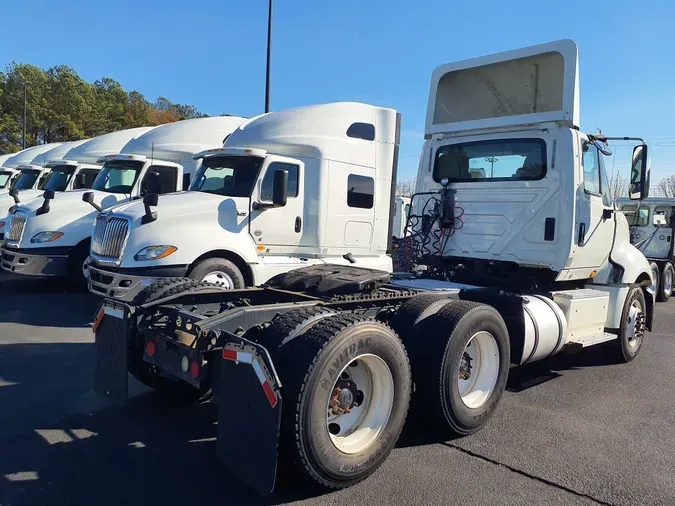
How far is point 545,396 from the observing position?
18.2 ft

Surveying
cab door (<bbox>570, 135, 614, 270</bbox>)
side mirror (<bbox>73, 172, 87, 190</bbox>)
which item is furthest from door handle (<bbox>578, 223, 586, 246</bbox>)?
side mirror (<bbox>73, 172, 87, 190</bbox>)

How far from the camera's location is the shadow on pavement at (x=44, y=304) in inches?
323

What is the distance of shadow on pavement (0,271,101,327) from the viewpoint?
26.9ft

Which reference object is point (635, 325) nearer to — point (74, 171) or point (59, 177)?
point (74, 171)

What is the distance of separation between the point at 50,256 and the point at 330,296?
7.39 m

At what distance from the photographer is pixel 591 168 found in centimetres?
654

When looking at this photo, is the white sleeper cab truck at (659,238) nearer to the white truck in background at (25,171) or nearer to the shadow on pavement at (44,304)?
the shadow on pavement at (44,304)

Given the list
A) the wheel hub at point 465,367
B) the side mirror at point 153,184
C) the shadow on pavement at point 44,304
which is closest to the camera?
the wheel hub at point 465,367

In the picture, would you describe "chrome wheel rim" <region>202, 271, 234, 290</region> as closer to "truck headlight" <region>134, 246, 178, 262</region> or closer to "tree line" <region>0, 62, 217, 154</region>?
"truck headlight" <region>134, 246, 178, 262</region>

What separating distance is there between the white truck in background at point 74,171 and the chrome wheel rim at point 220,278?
21.4 feet

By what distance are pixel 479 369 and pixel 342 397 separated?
1684 millimetres

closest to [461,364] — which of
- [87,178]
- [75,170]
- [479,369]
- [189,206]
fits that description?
[479,369]

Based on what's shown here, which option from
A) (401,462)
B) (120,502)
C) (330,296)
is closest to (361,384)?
(401,462)

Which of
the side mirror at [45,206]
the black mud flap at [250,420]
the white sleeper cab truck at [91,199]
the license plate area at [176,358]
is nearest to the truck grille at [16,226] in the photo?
the white sleeper cab truck at [91,199]
